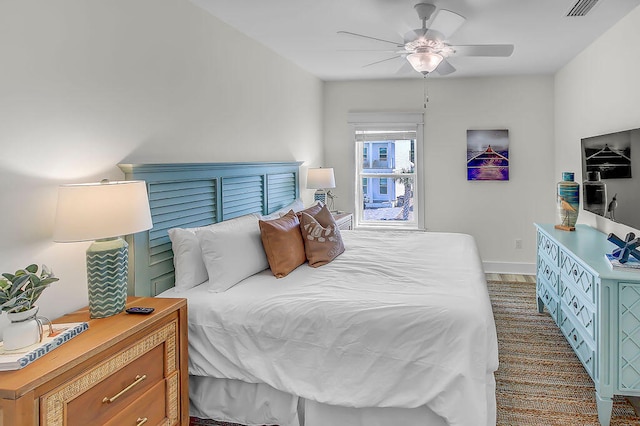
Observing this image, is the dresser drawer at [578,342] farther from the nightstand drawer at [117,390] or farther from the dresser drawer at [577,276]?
the nightstand drawer at [117,390]

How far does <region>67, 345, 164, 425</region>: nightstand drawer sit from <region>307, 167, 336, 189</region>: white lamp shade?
313 centimetres

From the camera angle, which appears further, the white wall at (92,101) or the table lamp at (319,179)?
the table lamp at (319,179)

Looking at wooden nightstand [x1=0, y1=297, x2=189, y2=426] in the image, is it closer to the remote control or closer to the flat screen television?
the remote control

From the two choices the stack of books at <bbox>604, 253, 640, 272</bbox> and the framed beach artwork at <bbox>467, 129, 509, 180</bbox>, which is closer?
the stack of books at <bbox>604, 253, 640, 272</bbox>

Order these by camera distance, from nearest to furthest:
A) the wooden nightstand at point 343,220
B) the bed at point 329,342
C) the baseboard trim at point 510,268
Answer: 1. the bed at point 329,342
2. the wooden nightstand at point 343,220
3. the baseboard trim at point 510,268

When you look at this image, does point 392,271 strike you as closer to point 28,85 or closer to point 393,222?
point 28,85

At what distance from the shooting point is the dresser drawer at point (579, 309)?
240cm

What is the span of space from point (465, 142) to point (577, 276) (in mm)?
3052

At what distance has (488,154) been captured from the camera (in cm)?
539

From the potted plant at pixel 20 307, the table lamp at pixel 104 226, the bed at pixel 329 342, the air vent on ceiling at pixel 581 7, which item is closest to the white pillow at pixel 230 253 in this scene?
the bed at pixel 329 342

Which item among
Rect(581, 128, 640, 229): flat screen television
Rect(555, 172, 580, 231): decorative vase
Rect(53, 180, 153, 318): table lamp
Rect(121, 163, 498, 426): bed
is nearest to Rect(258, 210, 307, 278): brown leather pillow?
Rect(121, 163, 498, 426): bed

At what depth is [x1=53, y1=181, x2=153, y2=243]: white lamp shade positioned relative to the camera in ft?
5.58

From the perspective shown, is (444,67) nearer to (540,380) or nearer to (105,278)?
(540,380)

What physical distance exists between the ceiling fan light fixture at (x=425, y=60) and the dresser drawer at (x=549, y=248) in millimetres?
1657
